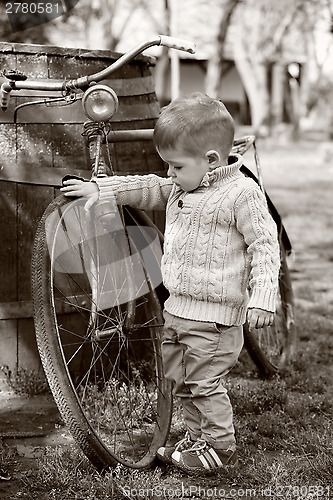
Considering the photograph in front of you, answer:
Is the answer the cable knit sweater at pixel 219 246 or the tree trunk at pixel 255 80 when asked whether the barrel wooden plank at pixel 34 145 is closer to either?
the cable knit sweater at pixel 219 246

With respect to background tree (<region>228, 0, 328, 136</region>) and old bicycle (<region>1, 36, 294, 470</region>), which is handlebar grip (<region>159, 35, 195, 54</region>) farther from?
background tree (<region>228, 0, 328, 136</region>)

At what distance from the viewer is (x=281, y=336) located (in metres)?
4.53

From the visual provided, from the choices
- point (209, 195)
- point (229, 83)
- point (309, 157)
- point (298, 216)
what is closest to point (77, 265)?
point (209, 195)

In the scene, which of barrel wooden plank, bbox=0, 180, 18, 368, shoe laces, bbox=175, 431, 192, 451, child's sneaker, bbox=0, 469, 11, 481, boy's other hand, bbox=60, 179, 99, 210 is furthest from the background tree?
child's sneaker, bbox=0, 469, 11, 481

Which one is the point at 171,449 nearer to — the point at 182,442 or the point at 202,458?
the point at 182,442

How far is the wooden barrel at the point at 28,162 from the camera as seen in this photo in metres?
3.59

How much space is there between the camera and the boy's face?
2852 mm

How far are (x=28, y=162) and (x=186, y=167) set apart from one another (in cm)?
101

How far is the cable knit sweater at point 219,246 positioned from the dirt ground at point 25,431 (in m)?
0.83

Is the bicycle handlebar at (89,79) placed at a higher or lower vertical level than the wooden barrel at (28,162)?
higher

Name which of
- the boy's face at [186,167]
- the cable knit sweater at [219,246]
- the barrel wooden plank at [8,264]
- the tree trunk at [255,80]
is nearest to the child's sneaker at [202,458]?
the cable knit sweater at [219,246]

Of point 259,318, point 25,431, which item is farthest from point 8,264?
point 259,318

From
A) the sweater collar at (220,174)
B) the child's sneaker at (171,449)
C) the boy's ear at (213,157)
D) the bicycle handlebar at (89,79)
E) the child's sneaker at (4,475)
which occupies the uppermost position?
the bicycle handlebar at (89,79)

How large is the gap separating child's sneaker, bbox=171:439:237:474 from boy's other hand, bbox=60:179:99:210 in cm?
98
